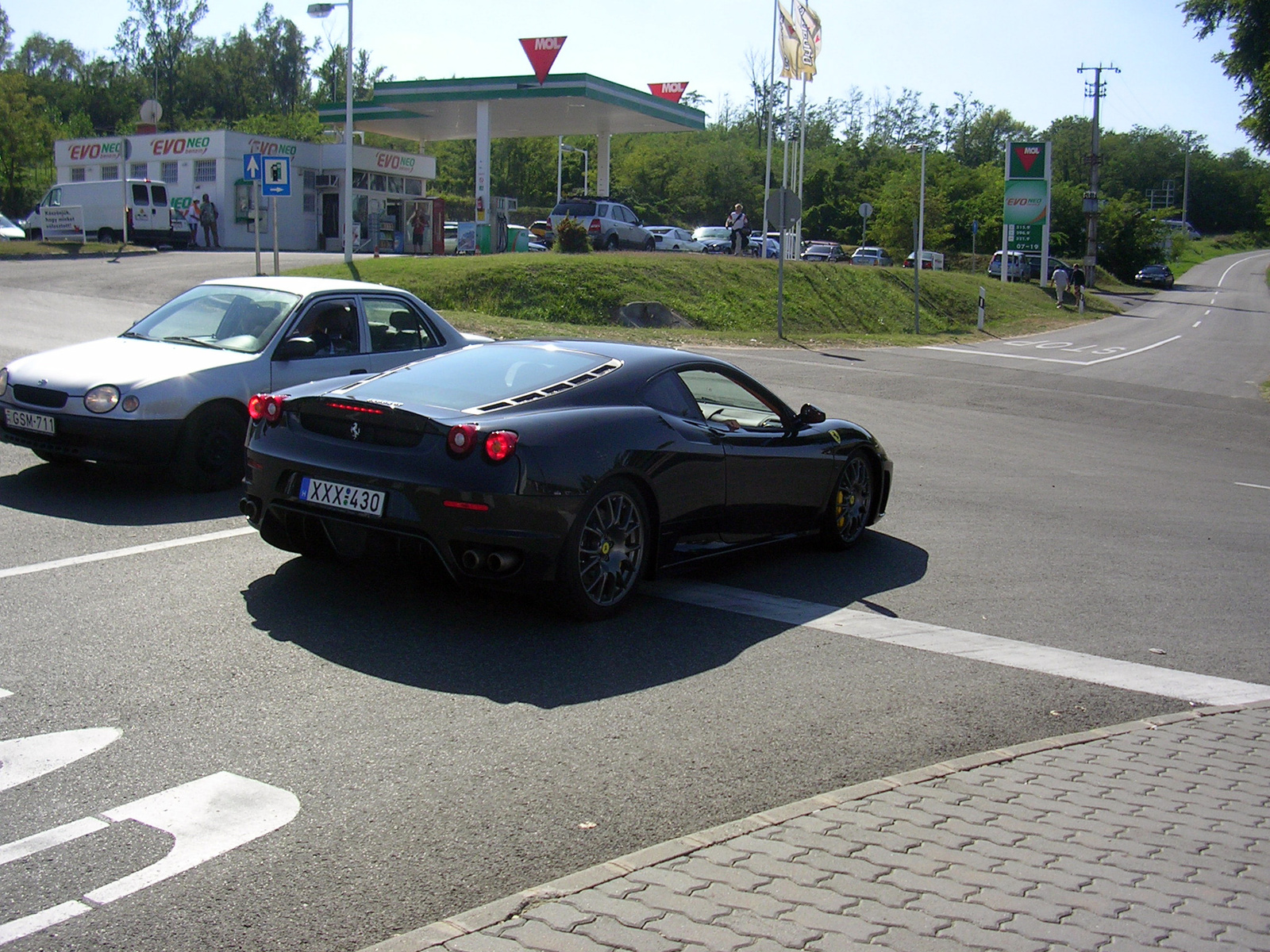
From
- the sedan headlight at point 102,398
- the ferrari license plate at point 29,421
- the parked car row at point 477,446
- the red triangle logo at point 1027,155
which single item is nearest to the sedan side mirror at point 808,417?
the parked car row at point 477,446

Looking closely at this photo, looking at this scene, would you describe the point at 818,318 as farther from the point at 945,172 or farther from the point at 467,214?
the point at 945,172

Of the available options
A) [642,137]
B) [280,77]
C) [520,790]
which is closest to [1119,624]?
[520,790]

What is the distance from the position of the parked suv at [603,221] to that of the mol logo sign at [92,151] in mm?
19213

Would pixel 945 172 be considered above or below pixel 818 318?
above

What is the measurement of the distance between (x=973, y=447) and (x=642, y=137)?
106945mm

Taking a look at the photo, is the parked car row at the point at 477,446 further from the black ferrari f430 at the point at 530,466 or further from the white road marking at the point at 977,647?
→ the white road marking at the point at 977,647

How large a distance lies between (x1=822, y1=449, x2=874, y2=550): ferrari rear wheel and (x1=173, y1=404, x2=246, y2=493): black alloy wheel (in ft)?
13.1

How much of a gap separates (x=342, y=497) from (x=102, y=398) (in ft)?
10.2

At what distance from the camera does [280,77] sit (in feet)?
382

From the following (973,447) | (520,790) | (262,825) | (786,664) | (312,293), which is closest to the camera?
(262,825)

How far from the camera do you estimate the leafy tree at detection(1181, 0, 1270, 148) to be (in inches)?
1222

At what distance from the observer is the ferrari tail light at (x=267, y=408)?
618 cm

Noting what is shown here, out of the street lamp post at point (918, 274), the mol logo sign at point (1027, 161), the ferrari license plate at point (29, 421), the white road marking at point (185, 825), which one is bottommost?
the white road marking at point (185, 825)

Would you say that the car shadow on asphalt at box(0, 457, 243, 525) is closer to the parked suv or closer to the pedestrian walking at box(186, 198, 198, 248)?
the parked suv
